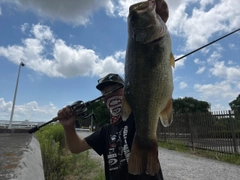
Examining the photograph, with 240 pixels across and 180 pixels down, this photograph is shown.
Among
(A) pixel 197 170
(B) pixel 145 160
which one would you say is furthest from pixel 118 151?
(A) pixel 197 170

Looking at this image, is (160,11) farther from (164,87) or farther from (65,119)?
(65,119)

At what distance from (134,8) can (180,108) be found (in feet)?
172

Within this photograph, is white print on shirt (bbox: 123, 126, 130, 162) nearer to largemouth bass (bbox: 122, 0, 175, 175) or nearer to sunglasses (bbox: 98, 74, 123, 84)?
largemouth bass (bbox: 122, 0, 175, 175)

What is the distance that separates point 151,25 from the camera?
1555 millimetres

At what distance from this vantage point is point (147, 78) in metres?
1.61

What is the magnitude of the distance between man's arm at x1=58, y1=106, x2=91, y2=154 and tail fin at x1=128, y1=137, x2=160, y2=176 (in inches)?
38.7

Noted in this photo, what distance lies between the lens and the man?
86.4 inches

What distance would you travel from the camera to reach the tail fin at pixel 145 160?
170 centimetres

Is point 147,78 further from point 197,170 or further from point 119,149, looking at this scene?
point 197,170

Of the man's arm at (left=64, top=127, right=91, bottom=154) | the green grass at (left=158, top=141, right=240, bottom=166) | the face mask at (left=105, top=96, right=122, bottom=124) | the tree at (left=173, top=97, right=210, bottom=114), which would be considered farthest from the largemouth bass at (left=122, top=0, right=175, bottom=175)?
the tree at (left=173, top=97, right=210, bottom=114)

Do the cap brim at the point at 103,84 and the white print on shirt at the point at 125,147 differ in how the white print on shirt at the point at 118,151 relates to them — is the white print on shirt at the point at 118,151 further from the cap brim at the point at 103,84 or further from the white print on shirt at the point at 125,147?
the cap brim at the point at 103,84

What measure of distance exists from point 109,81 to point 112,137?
60 cm

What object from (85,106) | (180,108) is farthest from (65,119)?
(180,108)

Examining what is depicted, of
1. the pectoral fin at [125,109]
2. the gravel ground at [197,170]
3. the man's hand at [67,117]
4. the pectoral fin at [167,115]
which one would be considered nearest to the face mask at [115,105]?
the man's hand at [67,117]
